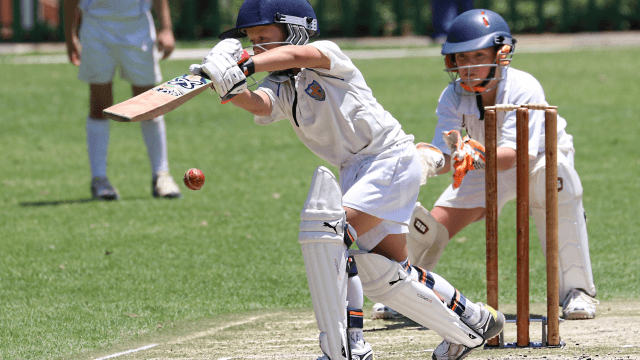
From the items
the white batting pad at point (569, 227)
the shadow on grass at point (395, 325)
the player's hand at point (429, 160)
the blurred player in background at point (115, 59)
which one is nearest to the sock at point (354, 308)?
the player's hand at point (429, 160)

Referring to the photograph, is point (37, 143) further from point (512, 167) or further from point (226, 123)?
point (512, 167)

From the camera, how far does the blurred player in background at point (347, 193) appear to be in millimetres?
3479

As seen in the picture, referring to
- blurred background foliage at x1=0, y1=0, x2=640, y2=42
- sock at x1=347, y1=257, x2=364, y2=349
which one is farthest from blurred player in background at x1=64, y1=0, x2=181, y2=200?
blurred background foliage at x1=0, y1=0, x2=640, y2=42

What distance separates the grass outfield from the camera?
5211mm

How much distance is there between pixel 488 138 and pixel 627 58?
1485 cm

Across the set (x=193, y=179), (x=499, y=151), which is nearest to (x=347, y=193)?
(x=193, y=179)

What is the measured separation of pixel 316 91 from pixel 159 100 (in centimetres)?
81

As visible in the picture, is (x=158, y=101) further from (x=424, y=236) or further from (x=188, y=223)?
(x=188, y=223)

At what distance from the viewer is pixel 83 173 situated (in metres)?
9.58

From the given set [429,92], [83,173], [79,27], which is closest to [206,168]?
[83,173]

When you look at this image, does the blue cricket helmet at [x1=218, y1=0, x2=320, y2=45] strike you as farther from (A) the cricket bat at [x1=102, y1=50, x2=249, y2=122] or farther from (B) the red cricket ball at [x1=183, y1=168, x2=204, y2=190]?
(B) the red cricket ball at [x1=183, y1=168, x2=204, y2=190]

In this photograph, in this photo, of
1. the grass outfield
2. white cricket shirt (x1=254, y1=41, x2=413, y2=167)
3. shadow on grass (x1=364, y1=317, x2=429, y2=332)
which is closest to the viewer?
white cricket shirt (x1=254, y1=41, x2=413, y2=167)

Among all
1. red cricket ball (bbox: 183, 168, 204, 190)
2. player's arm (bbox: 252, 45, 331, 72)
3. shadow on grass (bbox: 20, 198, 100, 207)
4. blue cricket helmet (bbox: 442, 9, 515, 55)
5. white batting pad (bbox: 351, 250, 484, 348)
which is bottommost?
shadow on grass (bbox: 20, 198, 100, 207)

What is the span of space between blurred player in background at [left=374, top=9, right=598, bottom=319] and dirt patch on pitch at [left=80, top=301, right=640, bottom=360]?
0.76ft
